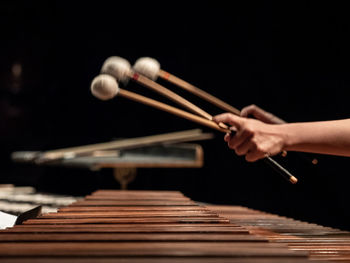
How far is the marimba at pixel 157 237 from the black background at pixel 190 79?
Answer: 5.36 ft

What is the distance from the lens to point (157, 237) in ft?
3.11

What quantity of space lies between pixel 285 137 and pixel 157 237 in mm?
553

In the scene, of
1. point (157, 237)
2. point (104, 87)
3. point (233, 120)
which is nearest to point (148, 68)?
point (104, 87)

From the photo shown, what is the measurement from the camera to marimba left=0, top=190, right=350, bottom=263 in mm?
802

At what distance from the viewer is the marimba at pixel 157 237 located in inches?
31.6

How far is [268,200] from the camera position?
3.26 m

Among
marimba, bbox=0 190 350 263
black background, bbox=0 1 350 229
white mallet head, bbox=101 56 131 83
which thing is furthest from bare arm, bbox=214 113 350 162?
black background, bbox=0 1 350 229

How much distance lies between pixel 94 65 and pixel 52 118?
76cm

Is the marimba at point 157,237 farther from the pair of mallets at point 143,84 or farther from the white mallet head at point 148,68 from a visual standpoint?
the white mallet head at point 148,68

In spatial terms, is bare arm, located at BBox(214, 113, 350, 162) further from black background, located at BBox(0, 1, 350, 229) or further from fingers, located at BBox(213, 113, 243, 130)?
black background, located at BBox(0, 1, 350, 229)

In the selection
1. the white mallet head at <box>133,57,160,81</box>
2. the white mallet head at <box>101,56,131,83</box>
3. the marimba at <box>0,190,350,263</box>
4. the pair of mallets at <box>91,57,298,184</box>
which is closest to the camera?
the marimba at <box>0,190,350,263</box>

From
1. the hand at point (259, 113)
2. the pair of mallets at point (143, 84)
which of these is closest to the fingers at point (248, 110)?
the hand at point (259, 113)

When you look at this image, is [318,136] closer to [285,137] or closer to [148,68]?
[285,137]

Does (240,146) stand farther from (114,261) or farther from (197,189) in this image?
(197,189)
